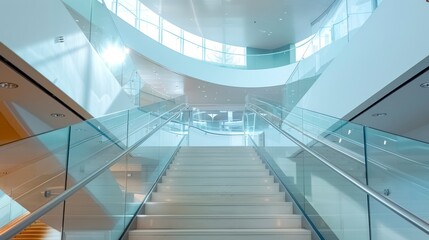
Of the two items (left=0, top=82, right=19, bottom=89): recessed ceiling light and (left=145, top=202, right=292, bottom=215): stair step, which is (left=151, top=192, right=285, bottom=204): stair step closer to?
(left=145, top=202, right=292, bottom=215): stair step

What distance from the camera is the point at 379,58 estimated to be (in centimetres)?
537

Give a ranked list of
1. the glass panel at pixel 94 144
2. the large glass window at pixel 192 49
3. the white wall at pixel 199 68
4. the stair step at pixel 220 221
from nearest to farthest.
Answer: the glass panel at pixel 94 144 → the stair step at pixel 220 221 → the white wall at pixel 199 68 → the large glass window at pixel 192 49

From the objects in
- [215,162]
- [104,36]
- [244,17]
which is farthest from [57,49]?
[244,17]

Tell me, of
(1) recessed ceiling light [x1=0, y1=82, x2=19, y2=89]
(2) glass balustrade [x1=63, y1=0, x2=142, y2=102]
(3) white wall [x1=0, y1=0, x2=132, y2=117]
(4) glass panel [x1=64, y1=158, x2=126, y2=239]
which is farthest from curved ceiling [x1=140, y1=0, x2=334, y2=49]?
(4) glass panel [x1=64, y1=158, x2=126, y2=239]

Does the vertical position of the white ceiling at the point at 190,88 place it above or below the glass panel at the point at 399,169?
above

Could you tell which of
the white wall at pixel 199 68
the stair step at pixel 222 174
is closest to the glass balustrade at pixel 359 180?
the stair step at pixel 222 174

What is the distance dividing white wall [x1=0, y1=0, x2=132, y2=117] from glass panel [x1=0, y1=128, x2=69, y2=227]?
1.53 m

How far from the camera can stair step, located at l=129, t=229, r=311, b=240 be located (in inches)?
150

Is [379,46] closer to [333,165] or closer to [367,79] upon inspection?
[367,79]

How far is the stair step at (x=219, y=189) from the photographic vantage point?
543cm

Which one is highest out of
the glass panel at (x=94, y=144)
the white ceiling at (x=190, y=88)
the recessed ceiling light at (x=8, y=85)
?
the white ceiling at (x=190, y=88)

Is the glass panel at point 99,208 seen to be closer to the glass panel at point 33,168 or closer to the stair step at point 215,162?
the glass panel at point 33,168

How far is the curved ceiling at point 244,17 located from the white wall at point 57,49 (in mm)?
8803

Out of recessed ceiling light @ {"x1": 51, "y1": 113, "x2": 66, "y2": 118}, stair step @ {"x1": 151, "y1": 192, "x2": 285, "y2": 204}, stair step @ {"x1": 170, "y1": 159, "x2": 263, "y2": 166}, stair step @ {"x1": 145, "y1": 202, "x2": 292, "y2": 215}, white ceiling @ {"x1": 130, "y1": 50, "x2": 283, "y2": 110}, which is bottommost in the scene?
stair step @ {"x1": 145, "y1": 202, "x2": 292, "y2": 215}
